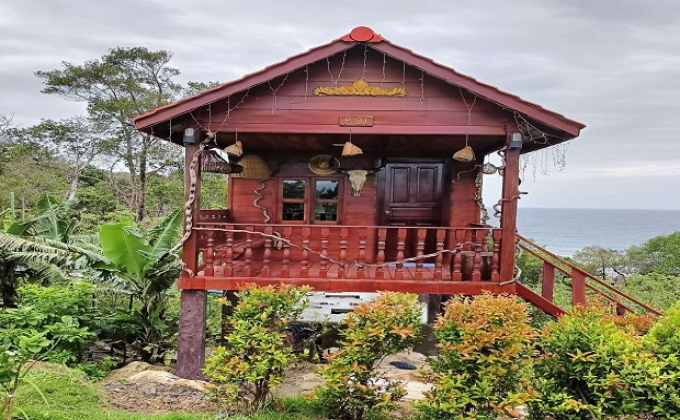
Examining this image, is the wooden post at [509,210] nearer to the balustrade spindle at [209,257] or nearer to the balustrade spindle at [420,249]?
the balustrade spindle at [420,249]

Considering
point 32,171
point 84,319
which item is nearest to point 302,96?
point 84,319

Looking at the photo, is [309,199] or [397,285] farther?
[309,199]

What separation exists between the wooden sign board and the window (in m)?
2.57

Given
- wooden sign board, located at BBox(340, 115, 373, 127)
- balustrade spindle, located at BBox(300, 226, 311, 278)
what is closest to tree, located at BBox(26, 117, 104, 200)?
balustrade spindle, located at BBox(300, 226, 311, 278)

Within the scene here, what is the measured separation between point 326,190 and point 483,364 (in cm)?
570

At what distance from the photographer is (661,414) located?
378 cm

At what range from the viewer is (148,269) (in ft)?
23.9

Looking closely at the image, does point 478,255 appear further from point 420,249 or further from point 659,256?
point 659,256

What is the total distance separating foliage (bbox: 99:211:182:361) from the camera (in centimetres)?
688

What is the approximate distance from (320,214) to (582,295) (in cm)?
504

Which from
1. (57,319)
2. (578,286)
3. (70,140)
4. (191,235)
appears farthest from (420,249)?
(70,140)

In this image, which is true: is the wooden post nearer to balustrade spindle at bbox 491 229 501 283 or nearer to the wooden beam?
balustrade spindle at bbox 491 229 501 283

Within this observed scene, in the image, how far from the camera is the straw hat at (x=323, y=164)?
8922 millimetres

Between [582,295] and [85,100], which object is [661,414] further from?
[85,100]
